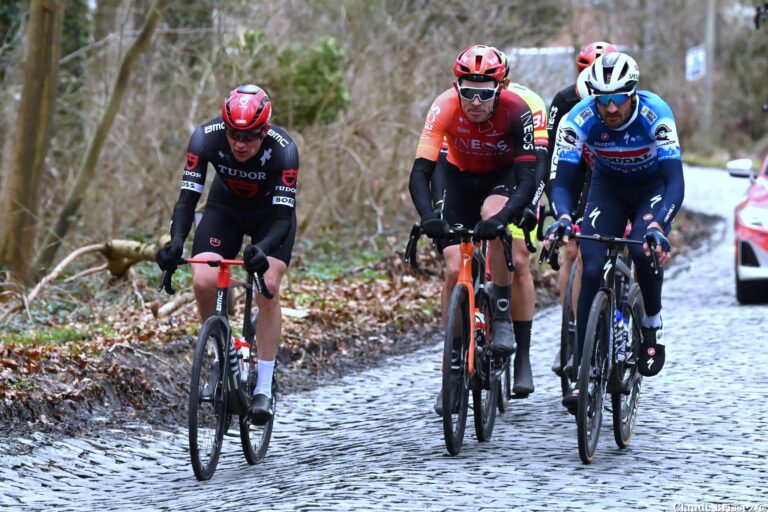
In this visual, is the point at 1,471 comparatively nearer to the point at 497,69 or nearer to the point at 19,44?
the point at 497,69

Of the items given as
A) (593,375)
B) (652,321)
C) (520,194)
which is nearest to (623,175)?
(520,194)

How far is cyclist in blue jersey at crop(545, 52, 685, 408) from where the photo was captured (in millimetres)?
7504

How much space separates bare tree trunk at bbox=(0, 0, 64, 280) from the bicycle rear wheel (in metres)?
7.37

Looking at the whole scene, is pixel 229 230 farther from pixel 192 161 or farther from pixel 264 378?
pixel 264 378

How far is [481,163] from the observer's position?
8.59 metres

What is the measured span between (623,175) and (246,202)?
2.26 metres

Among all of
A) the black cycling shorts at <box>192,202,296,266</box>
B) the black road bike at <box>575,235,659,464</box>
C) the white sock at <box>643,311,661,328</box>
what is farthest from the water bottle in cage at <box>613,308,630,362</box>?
the black cycling shorts at <box>192,202,296,266</box>

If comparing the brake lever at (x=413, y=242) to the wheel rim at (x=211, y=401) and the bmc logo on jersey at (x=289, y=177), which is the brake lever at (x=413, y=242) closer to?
the bmc logo on jersey at (x=289, y=177)

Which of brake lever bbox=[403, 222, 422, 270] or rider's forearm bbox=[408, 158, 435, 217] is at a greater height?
rider's forearm bbox=[408, 158, 435, 217]

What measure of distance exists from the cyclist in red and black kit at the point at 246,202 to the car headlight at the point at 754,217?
747 cm

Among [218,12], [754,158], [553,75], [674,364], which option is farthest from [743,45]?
[674,364]

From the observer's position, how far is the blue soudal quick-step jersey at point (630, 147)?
7.75 meters

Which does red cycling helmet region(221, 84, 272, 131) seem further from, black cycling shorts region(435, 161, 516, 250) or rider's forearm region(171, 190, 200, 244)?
black cycling shorts region(435, 161, 516, 250)

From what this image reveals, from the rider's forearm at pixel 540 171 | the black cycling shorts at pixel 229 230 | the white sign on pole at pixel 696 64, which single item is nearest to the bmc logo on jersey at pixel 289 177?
the black cycling shorts at pixel 229 230
